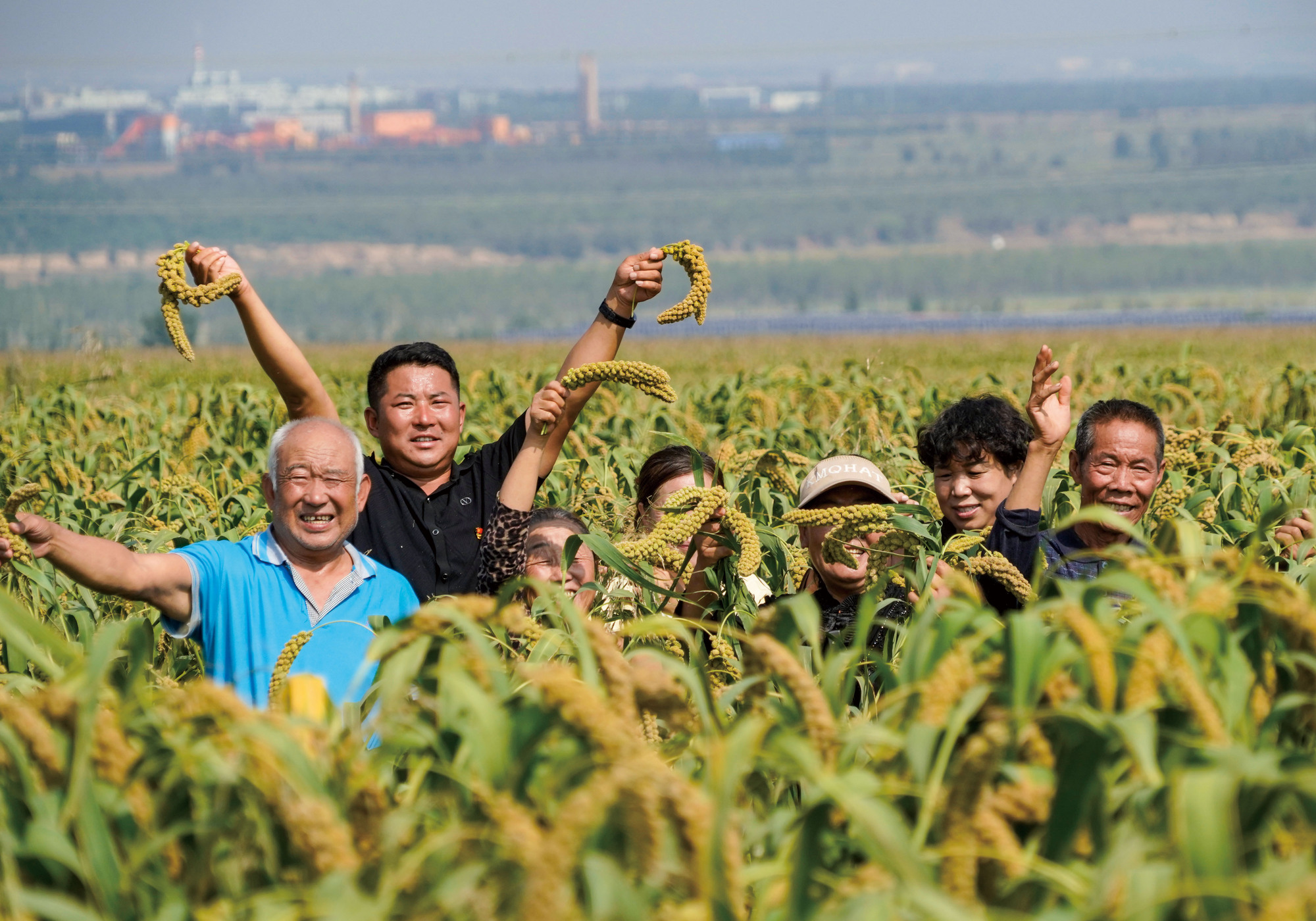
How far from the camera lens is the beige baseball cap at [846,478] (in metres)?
4.05

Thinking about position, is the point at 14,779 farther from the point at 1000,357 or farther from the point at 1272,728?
the point at 1000,357

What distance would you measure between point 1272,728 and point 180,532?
440cm

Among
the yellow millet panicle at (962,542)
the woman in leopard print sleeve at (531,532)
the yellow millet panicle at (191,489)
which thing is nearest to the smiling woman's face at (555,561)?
the woman in leopard print sleeve at (531,532)

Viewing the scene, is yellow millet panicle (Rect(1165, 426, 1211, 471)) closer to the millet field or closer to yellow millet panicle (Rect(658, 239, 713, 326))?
yellow millet panicle (Rect(658, 239, 713, 326))

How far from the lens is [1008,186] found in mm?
158625

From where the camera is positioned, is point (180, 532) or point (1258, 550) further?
point (180, 532)

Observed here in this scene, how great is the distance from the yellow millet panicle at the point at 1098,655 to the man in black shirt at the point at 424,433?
2.39 m

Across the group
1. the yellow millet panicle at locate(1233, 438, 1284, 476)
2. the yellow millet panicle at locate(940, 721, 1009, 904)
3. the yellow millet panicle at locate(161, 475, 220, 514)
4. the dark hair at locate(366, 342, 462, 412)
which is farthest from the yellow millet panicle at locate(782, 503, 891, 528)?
the yellow millet panicle at locate(161, 475, 220, 514)

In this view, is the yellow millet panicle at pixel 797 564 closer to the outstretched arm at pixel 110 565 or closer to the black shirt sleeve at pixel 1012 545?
the black shirt sleeve at pixel 1012 545

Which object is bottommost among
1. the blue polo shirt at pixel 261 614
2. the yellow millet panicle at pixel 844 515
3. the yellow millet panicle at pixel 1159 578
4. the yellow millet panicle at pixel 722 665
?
the yellow millet panicle at pixel 722 665

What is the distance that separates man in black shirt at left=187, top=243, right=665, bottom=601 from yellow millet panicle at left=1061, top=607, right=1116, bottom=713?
94.1 inches

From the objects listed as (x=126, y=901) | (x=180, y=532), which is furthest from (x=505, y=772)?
(x=180, y=532)

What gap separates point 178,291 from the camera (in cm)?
384

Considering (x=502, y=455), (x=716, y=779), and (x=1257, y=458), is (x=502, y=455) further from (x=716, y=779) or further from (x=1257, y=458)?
(x=716, y=779)
